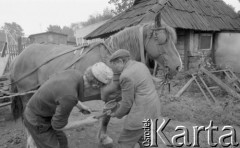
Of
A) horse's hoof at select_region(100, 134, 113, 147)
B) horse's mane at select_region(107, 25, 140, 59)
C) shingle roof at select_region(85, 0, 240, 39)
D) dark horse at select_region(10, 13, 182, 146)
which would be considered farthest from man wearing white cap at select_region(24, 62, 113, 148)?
shingle roof at select_region(85, 0, 240, 39)

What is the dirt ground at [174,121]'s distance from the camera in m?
3.58

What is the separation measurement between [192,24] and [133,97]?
793 cm

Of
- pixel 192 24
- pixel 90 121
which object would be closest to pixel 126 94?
pixel 90 121

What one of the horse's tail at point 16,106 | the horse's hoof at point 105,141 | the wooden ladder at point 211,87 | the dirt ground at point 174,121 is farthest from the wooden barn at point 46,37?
the horse's hoof at point 105,141

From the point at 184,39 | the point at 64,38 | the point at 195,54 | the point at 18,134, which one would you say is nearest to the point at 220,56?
the point at 195,54

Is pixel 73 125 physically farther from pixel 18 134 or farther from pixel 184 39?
pixel 184 39

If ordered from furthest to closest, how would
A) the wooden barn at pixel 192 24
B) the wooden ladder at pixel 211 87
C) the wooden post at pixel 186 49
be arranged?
1. the wooden post at pixel 186 49
2. the wooden barn at pixel 192 24
3. the wooden ladder at pixel 211 87

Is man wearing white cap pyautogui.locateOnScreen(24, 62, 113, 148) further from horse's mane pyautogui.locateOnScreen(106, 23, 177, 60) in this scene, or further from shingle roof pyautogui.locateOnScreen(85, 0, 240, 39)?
shingle roof pyautogui.locateOnScreen(85, 0, 240, 39)

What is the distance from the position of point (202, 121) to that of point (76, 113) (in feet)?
10.6

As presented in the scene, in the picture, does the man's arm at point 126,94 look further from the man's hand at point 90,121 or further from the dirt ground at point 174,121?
the dirt ground at point 174,121

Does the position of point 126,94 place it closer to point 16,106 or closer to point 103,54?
point 103,54

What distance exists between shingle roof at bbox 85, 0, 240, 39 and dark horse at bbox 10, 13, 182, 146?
5392 mm

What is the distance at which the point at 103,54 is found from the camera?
2912mm

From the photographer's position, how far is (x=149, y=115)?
2320 mm
